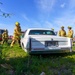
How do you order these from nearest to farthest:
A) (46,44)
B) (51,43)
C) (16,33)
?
(46,44) < (51,43) < (16,33)

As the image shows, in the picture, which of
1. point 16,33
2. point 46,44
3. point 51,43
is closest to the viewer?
point 46,44

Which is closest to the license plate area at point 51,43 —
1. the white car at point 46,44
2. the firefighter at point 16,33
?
the white car at point 46,44

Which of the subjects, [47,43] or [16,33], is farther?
[16,33]

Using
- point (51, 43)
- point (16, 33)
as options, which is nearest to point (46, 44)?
point (51, 43)

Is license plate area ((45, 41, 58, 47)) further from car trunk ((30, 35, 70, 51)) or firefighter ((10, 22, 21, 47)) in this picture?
firefighter ((10, 22, 21, 47))

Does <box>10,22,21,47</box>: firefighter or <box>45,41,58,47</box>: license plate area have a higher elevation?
<box>10,22,21,47</box>: firefighter

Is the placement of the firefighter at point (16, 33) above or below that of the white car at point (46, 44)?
above

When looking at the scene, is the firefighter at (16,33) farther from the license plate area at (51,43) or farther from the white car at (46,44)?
the license plate area at (51,43)

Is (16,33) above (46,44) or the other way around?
above

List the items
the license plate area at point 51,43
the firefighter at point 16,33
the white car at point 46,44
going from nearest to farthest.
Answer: the white car at point 46,44 < the license plate area at point 51,43 < the firefighter at point 16,33

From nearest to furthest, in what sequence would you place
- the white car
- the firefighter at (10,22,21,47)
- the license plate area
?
the white car
the license plate area
the firefighter at (10,22,21,47)

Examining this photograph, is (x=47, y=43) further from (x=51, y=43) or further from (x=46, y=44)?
(x=51, y=43)

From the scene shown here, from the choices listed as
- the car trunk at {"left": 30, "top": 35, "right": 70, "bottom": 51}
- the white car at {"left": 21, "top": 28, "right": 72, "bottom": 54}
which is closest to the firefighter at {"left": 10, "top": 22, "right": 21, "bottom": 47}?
the white car at {"left": 21, "top": 28, "right": 72, "bottom": 54}

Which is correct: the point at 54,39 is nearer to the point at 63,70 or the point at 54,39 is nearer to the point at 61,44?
the point at 61,44
